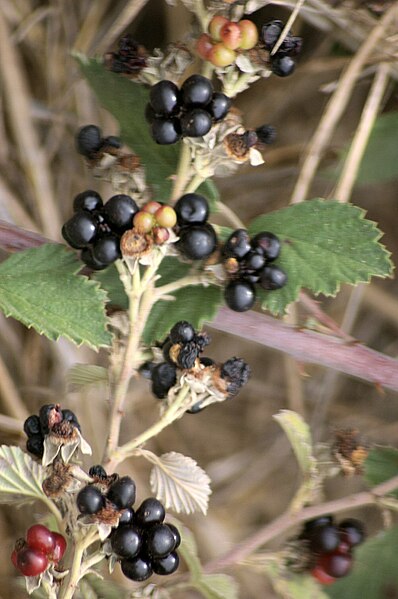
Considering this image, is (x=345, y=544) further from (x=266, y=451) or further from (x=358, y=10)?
(x=358, y=10)

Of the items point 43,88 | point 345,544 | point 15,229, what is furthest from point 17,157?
point 345,544

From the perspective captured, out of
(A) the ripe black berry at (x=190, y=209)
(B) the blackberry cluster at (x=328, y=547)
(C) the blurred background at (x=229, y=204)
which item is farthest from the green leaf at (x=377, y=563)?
(A) the ripe black berry at (x=190, y=209)

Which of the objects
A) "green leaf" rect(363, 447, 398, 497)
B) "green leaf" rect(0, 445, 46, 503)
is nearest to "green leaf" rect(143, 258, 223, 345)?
"green leaf" rect(0, 445, 46, 503)

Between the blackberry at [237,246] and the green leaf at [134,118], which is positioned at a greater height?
the green leaf at [134,118]

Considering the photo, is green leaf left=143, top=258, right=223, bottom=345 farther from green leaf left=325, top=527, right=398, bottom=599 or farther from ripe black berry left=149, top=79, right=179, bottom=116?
green leaf left=325, top=527, right=398, bottom=599

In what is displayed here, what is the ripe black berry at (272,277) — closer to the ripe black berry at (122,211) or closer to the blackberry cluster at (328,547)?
the ripe black berry at (122,211)

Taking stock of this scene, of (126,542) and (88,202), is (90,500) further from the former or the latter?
(88,202)
